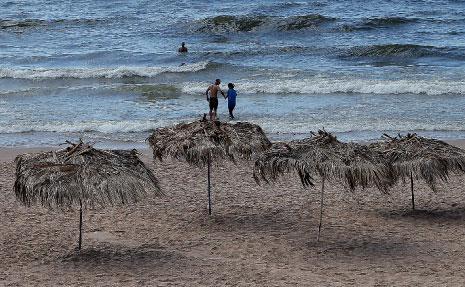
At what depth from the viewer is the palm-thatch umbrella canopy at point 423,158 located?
1240 cm

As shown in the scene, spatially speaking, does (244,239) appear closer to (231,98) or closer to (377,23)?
(231,98)

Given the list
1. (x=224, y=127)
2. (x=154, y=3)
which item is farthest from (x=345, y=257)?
(x=154, y=3)

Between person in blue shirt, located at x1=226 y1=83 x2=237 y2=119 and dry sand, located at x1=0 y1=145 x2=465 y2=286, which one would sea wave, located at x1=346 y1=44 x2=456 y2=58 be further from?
dry sand, located at x1=0 y1=145 x2=465 y2=286

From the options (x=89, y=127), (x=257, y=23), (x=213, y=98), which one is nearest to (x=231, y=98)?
(x=213, y=98)

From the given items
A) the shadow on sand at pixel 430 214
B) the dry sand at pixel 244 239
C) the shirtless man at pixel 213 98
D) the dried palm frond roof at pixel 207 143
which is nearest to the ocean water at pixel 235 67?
the shirtless man at pixel 213 98

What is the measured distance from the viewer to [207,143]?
12.4 meters

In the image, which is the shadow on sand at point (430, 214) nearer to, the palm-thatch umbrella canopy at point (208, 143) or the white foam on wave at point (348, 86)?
the palm-thatch umbrella canopy at point (208, 143)

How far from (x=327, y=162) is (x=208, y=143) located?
1.82 m

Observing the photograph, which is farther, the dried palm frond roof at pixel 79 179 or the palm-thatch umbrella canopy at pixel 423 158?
the palm-thatch umbrella canopy at pixel 423 158

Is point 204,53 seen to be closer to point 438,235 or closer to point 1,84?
point 1,84

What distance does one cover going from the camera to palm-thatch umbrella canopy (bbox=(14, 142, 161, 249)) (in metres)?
10.8

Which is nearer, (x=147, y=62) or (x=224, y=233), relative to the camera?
(x=224, y=233)

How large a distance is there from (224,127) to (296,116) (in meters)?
9.32

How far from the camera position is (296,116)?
2198 centimetres
